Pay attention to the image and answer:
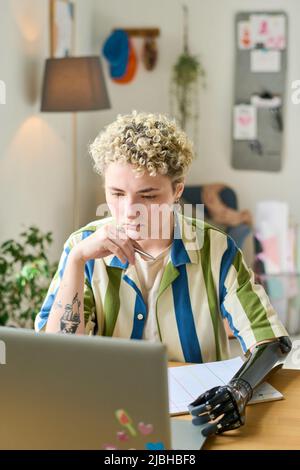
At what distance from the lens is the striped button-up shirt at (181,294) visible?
176 cm

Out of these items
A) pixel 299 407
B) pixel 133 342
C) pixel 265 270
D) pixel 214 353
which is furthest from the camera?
pixel 265 270

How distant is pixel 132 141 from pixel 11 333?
0.73 meters

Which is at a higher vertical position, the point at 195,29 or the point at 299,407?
the point at 195,29

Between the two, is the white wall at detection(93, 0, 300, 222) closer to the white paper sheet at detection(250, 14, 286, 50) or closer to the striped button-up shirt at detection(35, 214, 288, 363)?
the white paper sheet at detection(250, 14, 286, 50)

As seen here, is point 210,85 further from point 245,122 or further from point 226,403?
point 226,403

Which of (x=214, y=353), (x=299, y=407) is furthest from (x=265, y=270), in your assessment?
(x=299, y=407)

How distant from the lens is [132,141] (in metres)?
1.68

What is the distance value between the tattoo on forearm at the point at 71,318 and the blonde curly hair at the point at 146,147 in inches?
12.5

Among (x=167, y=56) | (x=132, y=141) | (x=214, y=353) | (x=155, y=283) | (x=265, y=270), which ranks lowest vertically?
(x=265, y=270)

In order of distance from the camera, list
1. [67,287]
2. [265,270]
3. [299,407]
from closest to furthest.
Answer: [299,407]
[67,287]
[265,270]

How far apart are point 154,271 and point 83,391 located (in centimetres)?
78

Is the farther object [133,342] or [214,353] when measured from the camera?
[214,353]

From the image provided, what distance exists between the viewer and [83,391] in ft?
3.46
